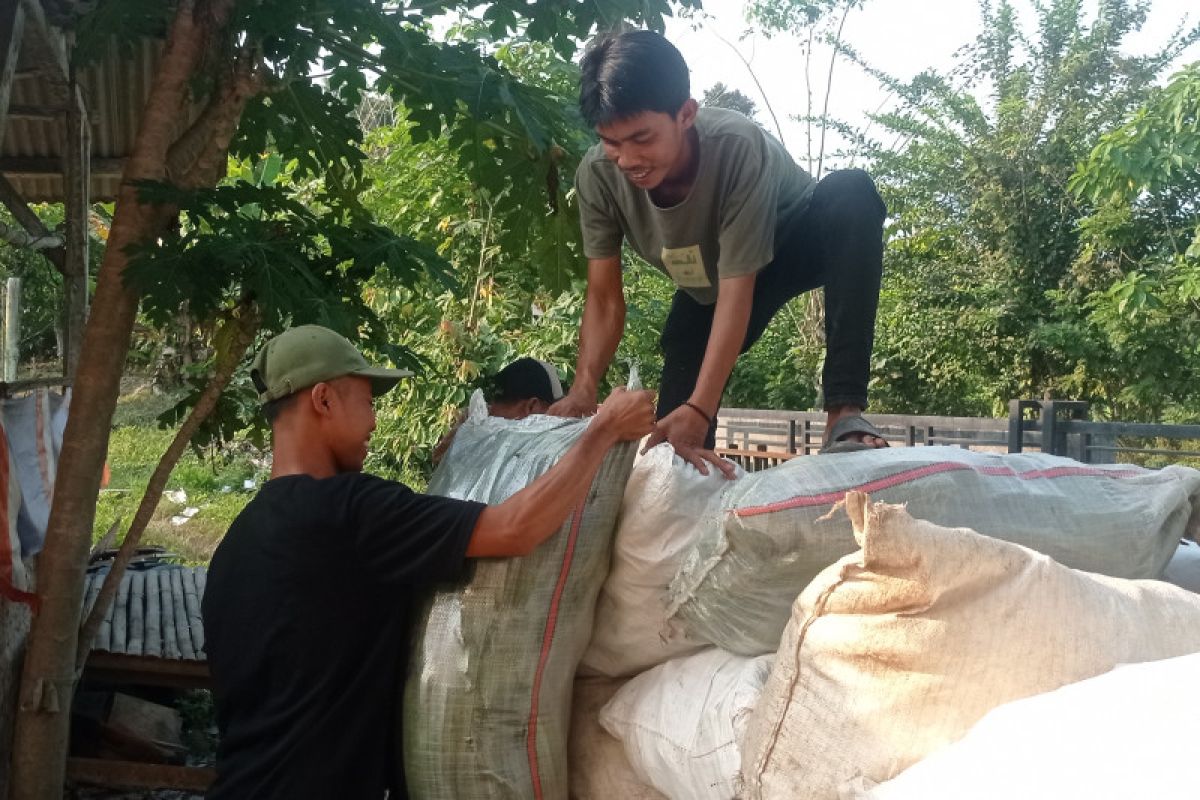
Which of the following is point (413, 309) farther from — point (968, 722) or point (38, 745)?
point (968, 722)

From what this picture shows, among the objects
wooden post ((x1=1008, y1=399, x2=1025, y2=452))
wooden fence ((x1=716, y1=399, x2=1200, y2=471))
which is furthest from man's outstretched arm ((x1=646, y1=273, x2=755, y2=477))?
wooden post ((x1=1008, y1=399, x2=1025, y2=452))

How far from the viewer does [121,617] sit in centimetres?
490

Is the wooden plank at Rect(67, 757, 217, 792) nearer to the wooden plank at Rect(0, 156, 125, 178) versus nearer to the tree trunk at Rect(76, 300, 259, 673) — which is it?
the tree trunk at Rect(76, 300, 259, 673)

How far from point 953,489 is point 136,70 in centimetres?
446

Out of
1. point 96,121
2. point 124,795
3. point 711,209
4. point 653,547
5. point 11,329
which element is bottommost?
point 124,795

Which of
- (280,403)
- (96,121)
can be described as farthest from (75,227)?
(280,403)

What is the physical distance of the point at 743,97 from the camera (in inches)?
864

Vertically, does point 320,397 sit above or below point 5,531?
above

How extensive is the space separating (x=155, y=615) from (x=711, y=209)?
145 inches

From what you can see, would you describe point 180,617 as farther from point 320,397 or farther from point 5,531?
point 320,397

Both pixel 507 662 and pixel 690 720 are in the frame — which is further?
pixel 507 662

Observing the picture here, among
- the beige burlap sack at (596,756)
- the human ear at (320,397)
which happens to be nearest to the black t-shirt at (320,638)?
the human ear at (320,397)

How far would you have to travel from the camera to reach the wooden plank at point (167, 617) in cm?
449

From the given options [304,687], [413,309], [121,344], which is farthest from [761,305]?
[413,309]
